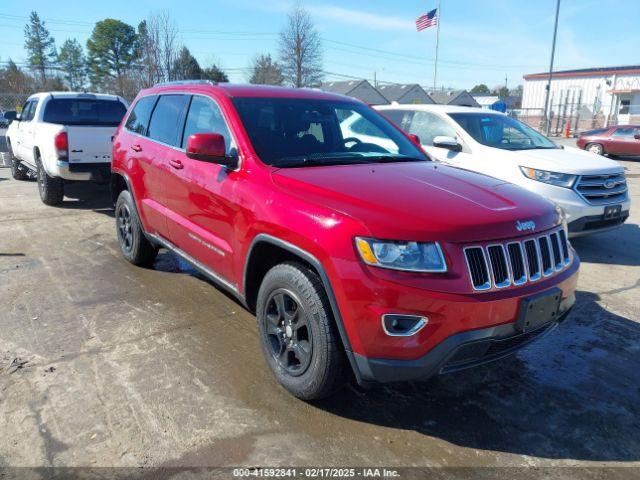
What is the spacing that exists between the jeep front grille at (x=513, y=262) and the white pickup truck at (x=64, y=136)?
6.43 m

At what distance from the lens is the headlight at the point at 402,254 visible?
2.50 m

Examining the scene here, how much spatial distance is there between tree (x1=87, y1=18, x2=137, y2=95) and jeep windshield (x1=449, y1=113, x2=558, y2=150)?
240 ft

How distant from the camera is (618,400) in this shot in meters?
3.18

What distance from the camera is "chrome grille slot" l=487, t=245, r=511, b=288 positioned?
2.61 metres

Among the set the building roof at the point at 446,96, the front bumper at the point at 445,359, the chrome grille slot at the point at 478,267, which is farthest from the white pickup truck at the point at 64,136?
the building roof at the point at 446,96

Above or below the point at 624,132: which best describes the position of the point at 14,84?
above

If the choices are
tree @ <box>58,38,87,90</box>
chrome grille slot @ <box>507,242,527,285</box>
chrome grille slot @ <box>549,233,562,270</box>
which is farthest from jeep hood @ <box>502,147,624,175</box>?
tree @ <box>58,38,87,90</box>

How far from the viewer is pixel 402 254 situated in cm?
251

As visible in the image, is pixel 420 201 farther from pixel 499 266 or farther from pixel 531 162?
pixel 531 162

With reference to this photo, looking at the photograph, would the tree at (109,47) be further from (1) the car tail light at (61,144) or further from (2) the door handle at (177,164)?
(2) the door handle at (177,164)

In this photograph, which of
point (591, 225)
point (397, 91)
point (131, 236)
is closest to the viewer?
point (131, 236)

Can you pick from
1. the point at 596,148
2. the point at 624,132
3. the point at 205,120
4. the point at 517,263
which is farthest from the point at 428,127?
the point at 624,132

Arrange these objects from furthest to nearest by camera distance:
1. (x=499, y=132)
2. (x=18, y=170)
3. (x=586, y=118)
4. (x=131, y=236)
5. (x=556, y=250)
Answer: (x=586, y=118) < (x=18, y=170) < (x=499, y=132) < (x=131, y=236) < (x=556, y=250)

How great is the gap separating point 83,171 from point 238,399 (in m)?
5.63
